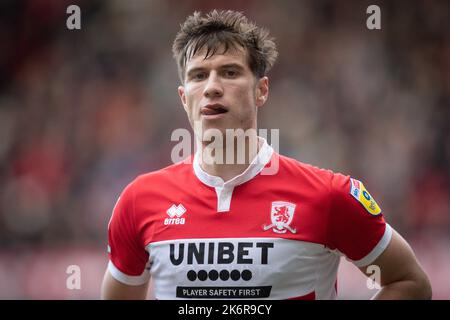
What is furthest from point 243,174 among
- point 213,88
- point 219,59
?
point 219,59

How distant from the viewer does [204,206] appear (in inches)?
131

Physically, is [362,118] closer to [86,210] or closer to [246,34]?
[86,210]

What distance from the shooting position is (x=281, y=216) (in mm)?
3229

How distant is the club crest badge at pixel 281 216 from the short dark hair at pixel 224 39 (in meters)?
0.71

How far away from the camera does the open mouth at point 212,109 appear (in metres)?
3.31

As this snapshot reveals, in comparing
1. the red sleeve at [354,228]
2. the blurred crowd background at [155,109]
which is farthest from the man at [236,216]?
the blurred crowd background at [155,109]

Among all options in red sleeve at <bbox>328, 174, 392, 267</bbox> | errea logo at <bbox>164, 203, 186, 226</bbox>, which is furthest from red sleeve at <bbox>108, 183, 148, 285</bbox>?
red sleeve at <bbox>328, 174, 392, 267</bbox>

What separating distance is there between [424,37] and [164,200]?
6.40m

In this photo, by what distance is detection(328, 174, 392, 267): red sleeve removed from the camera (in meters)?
3.18

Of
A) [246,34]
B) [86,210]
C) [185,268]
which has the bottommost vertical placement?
[86,210]

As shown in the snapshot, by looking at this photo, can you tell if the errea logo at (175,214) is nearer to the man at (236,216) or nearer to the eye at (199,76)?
the man at (236,216)

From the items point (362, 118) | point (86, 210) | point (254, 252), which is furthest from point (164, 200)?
point (362, 118)

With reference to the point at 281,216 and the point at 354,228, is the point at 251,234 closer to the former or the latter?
the point at 281,216
